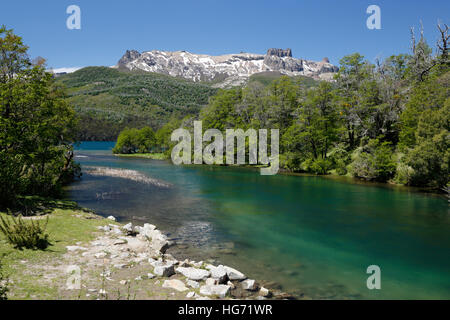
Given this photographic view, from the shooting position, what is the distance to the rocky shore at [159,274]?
8508mm

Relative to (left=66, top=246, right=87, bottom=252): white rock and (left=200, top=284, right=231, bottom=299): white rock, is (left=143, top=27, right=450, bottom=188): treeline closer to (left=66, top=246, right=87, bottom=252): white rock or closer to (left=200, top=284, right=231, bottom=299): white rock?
(left=200, top=284, right=231, bottom=299): white rock

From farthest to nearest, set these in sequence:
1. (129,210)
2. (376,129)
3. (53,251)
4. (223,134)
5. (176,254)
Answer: (223,134) → (376,129) → (129,210) → (176,254) → (53,251)

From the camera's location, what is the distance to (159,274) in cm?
940

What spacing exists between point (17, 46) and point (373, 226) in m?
24.3

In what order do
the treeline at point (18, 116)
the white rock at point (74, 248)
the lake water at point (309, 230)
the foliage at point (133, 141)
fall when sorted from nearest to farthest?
the white rock at point (74, 248)
the lake water at point (309, 230)
the treeline at point (18, 116)
the foliage at point (133, 141)

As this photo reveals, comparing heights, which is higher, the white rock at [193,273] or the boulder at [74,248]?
the boulder at [74,248]

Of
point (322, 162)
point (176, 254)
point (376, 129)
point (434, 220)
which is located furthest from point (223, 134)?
point (176, 254)

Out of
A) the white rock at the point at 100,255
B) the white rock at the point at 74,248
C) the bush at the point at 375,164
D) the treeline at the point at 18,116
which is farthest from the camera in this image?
the bush at the point at 375,164

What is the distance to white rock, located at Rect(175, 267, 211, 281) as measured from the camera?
945 cm

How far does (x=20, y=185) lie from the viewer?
56.9 feet

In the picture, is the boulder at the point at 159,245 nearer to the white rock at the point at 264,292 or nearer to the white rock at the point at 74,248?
the white rock at the point at 74,248

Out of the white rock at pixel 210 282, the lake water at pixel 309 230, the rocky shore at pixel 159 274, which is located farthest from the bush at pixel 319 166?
the white rock at pixel 210 282

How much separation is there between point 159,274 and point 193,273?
108 centimetres

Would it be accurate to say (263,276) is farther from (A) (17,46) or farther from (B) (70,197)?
(B) (70,197)
